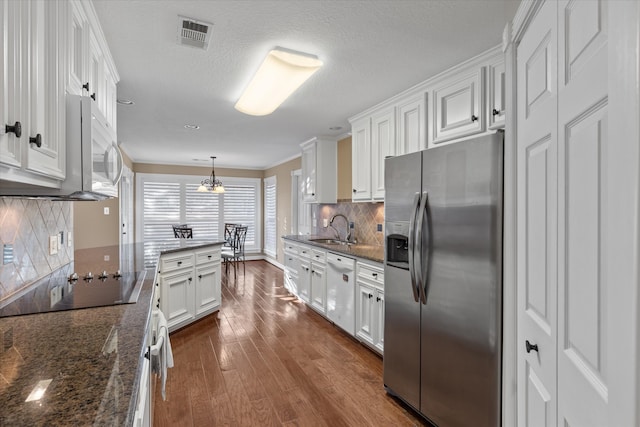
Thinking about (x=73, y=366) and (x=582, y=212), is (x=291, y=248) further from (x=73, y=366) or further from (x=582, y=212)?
(x=582, y=212)

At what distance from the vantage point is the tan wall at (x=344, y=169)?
4.63 metres

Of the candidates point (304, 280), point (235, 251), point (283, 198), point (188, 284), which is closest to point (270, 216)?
point (283, 198)

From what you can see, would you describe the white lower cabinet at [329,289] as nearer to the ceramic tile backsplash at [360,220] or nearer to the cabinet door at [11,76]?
the ceramic tile backsplash at [360,220]


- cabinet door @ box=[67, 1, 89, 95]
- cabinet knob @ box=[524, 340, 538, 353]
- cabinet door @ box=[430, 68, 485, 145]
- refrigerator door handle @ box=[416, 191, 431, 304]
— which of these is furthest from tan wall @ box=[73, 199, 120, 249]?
cabinet knob @ box=[524, 340, 538, 353]

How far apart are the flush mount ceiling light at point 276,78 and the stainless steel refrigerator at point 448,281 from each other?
0.90m

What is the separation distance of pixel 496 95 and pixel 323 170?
293 centimetres

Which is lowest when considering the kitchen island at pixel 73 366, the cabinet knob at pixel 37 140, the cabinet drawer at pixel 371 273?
the cabinet drawer at pixel 371 273

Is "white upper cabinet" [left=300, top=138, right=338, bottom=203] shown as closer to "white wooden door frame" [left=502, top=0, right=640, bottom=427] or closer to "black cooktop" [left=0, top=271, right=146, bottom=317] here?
"black cooktop" [left=0, top=271, right=146, bottom=317]

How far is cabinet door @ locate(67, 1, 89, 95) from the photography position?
1385 millimetres

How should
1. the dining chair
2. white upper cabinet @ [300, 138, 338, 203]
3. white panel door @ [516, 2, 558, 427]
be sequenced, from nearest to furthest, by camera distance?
white panel door @ [516, 2, 558, 427]
white upper cabinet @ [300, 138, 338, 203]
the dining chair

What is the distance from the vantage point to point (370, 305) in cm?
300

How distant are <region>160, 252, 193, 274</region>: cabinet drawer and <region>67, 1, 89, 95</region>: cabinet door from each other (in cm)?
189

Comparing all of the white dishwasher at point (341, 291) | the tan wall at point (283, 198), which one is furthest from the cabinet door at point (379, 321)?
the tan wall at point (283, 198)

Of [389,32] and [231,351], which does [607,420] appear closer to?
[389,32]
